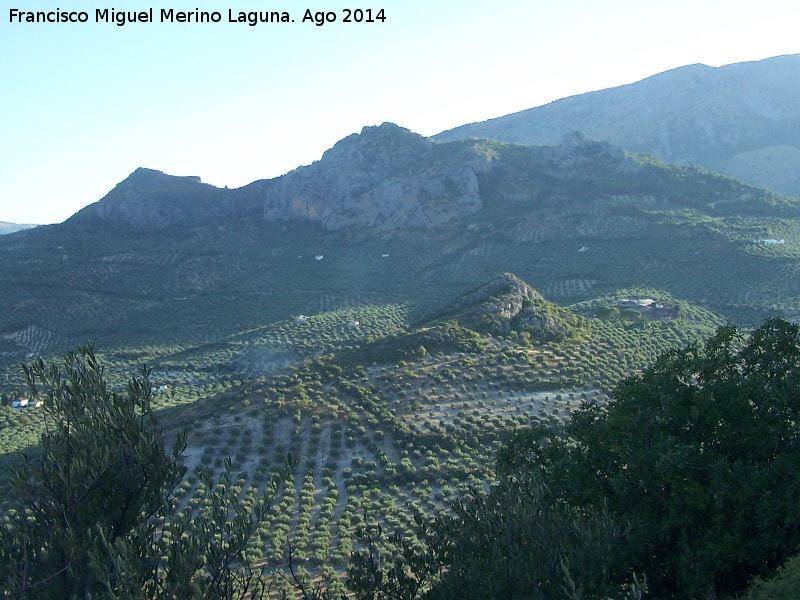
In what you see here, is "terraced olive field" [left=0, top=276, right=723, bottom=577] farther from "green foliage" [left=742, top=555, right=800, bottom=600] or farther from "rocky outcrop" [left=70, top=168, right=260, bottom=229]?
"rocky outcrop" [left=70, top=168, right=260, bottom=229]

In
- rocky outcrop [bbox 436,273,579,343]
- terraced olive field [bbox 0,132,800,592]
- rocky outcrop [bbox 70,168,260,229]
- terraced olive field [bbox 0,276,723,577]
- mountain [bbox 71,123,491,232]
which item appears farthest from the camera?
rocky outcrop [bbox 70,168,260,229]

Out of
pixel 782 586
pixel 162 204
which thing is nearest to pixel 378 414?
pixel 782 586

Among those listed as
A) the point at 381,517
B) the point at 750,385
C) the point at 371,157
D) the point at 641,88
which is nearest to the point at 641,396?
the point at 750,385

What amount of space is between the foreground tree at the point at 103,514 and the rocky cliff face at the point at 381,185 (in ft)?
247

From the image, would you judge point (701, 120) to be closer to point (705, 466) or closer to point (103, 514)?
point (705, 466)

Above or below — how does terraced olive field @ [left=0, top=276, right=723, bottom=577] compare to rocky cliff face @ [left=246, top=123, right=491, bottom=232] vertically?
below

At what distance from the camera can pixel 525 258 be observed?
67562 millimetres

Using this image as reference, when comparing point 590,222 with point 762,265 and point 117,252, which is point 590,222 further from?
point 117,252

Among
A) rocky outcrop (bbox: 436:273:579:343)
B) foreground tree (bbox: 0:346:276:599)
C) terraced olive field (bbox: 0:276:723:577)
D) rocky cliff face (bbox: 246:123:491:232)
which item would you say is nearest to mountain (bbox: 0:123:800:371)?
rocky cliff face (bbox: 246:123:491:232)

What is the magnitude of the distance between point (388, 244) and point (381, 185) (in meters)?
12.7

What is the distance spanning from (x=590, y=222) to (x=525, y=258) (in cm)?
979

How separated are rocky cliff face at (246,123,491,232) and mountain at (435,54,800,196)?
6044 centimetres

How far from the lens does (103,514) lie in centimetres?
823

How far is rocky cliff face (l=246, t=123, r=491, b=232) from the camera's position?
8606cm
